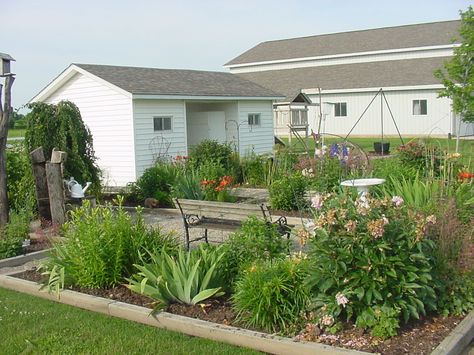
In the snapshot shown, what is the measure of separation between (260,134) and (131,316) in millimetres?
17233

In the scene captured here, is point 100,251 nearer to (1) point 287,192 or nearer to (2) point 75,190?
(2) point 75,190

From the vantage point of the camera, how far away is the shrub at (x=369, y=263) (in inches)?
187

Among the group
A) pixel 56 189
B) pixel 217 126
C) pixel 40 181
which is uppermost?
pixel 217 126

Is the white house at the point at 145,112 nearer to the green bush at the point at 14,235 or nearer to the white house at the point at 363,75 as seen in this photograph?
the white house at the point at 363,75

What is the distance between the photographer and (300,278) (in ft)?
17.3

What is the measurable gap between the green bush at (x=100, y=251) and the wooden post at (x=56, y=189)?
3.53 meters

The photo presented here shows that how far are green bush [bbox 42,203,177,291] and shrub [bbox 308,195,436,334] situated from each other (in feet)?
7.38

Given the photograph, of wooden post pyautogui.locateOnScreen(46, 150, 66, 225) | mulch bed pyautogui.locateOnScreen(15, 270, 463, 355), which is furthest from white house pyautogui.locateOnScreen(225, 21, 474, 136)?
mulch bed pyautogui.locateOnScreen(15, 270, 463, 355)

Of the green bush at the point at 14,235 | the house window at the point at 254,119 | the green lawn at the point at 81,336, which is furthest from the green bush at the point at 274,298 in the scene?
the house window at the point at 254,119

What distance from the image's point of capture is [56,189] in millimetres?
10328

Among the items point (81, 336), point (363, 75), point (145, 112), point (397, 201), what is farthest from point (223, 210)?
point (363, 75)

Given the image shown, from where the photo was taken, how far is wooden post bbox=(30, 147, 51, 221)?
35.9ft

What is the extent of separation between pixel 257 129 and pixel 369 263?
17.9 metres

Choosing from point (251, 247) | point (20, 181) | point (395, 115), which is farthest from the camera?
point (395, 115)
